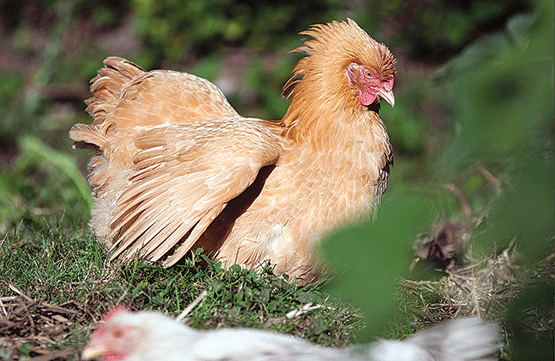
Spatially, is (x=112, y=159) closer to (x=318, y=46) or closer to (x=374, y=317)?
(x=318, y=46)

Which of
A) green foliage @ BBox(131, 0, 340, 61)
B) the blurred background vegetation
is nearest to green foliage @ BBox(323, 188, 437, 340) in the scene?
the blurred background vegetation

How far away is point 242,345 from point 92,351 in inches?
22.2

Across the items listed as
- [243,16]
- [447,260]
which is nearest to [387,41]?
[243,16]

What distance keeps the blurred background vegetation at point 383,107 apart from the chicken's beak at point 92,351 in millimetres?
1304

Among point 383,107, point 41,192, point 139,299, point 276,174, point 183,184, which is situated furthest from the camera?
point 383,107

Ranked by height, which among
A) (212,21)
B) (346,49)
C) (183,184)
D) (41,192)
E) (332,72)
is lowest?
(41,192)

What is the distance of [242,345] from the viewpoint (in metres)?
1.86

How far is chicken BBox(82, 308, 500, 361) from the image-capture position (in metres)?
1.84

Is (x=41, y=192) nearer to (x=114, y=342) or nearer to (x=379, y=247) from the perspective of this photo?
(x=114, y=342)

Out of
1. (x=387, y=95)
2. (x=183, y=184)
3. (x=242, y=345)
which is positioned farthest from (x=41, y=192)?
(x=242, y=345)

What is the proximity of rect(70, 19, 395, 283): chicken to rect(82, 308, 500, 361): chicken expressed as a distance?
61 centimetres

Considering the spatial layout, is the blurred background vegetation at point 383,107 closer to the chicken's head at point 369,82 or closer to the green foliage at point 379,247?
the green foliage at point 379,247

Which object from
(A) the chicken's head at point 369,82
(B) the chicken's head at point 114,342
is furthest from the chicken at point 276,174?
(B) the chicken's head at point 114,342

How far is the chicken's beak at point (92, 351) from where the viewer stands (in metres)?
Answer: 1.90
